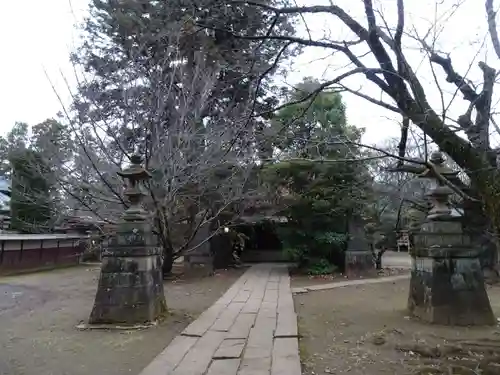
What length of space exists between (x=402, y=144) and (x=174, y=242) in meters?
9.77

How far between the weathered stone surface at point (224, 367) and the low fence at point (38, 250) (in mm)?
12995

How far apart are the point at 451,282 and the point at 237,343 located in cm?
325

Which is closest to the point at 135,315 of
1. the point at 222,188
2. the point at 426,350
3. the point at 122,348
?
the point at 122,348

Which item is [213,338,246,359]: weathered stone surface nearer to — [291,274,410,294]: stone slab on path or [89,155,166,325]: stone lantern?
[89,155,166,325]: stone lantern

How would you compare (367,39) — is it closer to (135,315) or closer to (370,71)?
(370,71)

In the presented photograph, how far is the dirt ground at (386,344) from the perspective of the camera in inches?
166

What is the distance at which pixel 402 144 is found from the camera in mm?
4770

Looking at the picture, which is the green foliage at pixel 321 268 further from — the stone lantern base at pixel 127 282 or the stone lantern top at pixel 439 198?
the stone lantern base at pixel 127 282

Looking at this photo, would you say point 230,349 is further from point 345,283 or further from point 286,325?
point 345,283

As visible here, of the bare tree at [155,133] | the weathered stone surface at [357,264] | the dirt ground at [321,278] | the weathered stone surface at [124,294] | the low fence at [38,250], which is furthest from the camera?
the low fence at [38,250]

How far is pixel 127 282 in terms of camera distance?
632 centimetres

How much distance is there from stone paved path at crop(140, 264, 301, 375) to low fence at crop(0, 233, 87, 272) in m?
10.2

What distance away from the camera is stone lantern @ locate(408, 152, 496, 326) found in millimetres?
6266

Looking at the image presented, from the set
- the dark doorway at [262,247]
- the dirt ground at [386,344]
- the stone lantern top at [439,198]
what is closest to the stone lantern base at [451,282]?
the stone lantern top at [439,198]
